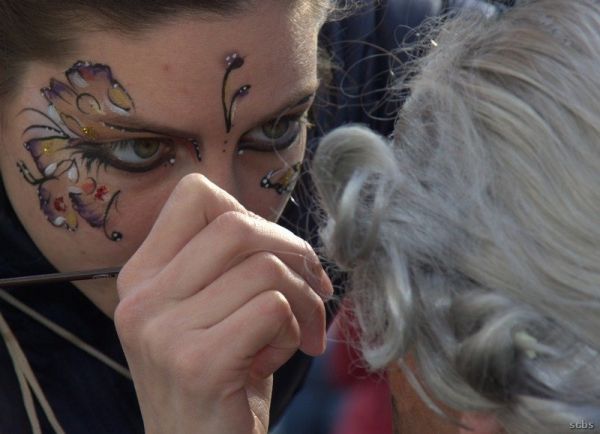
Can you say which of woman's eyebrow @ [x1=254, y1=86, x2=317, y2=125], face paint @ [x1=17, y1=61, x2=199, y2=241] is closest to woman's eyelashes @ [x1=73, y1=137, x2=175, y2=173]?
face paint @ [x1=17, y1=61, x2=199, y2=241]

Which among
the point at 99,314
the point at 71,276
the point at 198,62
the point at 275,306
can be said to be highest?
the point at 198,62

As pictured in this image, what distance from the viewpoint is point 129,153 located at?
1.16m

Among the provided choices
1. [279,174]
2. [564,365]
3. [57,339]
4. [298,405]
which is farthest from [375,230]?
[298,405]

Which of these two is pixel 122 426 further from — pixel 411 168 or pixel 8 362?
pixel 411 168

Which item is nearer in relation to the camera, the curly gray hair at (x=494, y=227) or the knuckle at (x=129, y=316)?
the curly gray hair at (x=494, y=227)

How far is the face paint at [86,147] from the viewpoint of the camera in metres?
1.13

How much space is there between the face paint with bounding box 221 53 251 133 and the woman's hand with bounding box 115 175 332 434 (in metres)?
0.16

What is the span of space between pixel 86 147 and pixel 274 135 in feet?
0.77

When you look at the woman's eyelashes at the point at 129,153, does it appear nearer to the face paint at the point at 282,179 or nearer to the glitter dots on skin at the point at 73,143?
the glitter dots on skin at the point at 73,143

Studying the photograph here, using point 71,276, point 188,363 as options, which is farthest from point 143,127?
point 188,363

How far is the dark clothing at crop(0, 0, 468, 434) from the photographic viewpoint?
4.20 feet

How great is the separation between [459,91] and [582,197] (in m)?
0.15

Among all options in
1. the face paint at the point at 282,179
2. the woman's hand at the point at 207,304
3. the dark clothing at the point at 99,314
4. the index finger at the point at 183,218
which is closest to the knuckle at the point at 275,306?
the woman's hand at the point at 207,304

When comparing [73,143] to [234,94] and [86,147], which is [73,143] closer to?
[86,147]
